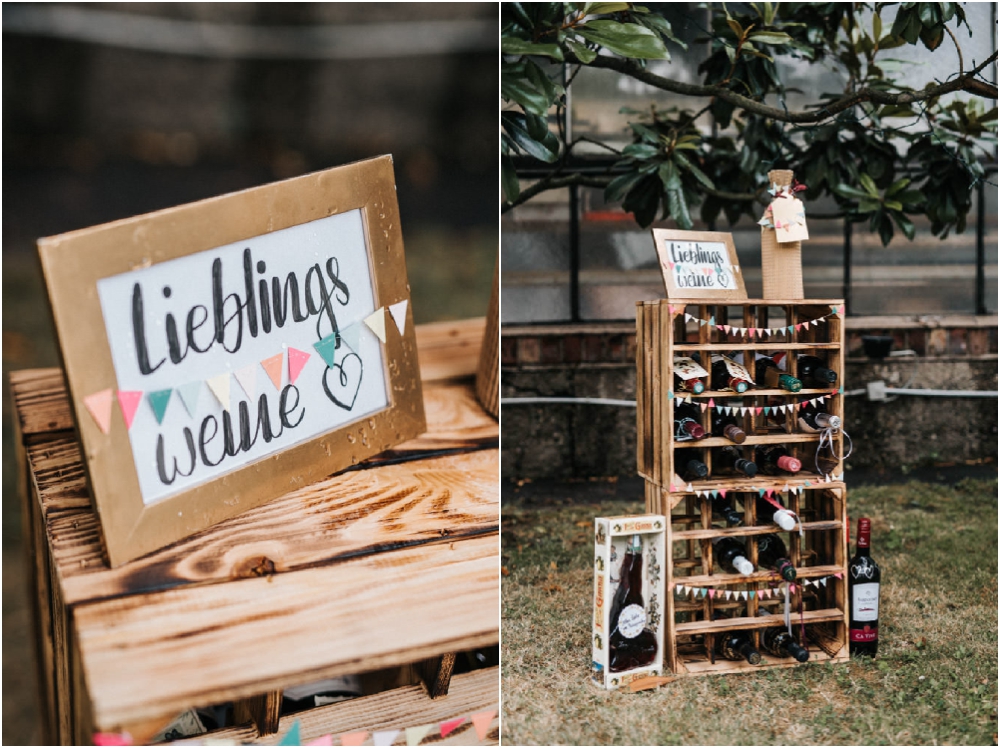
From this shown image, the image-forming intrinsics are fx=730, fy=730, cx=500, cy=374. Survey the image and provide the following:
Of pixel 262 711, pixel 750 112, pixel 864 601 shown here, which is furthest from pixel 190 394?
pixel 750 112

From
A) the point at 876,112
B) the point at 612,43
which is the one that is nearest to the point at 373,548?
the point at 612,43

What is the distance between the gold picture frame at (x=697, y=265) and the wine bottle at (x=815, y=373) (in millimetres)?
278

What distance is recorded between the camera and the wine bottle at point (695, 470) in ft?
6.38

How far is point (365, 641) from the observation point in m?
0.80

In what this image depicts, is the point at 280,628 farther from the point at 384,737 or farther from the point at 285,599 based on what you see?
the point at 384,737

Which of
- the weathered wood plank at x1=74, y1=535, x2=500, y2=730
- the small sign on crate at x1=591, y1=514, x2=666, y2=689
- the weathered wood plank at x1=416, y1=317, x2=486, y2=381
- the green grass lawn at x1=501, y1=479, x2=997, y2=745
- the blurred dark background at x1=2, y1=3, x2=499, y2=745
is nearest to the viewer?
the weathered wood plank at x1=74, y1=535, x2=500, y2=730

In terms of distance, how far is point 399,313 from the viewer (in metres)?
1.17

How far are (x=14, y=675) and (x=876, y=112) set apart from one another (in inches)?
118

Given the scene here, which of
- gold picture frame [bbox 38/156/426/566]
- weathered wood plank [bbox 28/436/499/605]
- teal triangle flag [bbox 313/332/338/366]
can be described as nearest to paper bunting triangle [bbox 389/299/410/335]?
gold picture frame [bbox 38/156/426/566]

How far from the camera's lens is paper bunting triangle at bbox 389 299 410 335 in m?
1.16

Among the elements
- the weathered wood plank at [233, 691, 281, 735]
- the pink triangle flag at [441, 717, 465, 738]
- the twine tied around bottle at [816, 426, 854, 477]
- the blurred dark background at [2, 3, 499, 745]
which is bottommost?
the pink triangle flag at [441, 717, 465, 738]

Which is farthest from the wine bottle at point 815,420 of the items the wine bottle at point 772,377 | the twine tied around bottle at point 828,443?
the wine bottle at point 772,377

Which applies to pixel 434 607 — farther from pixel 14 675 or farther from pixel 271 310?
pixel 14 675

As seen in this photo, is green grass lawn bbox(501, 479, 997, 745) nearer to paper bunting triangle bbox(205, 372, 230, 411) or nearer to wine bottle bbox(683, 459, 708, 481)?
wine bottle bbox(683, 459, 708, 481)
